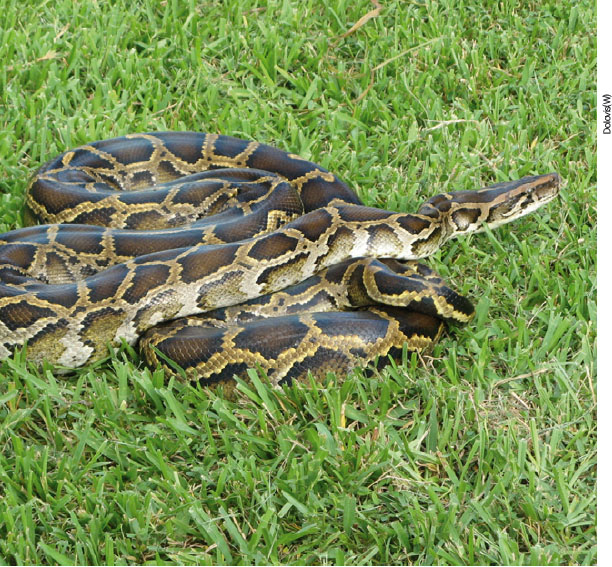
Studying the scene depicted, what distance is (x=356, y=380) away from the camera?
5566 millimetres

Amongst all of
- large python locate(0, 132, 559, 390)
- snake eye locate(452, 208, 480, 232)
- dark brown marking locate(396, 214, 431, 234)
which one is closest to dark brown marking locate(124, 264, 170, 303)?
large python locate(0, 132, 559, 390)

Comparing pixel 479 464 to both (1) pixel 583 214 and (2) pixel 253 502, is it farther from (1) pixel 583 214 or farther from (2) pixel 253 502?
(1) pixel 583 214

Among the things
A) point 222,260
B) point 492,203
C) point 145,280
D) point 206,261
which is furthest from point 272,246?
point 492,203

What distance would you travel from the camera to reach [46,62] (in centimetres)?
968

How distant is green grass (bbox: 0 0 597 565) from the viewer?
4633mm

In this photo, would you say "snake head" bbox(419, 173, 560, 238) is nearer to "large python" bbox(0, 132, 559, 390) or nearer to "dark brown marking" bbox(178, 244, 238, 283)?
"large python" bbox(0, 132, 559, 390)

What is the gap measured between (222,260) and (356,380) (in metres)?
1.54

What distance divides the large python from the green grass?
0.80 ft

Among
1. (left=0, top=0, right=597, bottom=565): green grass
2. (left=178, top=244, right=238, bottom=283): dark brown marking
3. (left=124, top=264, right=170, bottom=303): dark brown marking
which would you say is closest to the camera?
(left=0, top=0, right=597, bottom=565): green grass

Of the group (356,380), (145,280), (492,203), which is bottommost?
(492,203)

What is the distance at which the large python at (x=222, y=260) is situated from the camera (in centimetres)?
586

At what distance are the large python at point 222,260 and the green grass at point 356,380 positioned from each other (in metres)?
0.24

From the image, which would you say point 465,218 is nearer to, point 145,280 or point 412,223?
point 412,223

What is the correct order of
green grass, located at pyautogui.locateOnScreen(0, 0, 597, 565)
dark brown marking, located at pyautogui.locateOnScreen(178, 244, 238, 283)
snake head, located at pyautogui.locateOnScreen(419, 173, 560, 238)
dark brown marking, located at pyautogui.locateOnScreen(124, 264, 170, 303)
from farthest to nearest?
1. snake head, located at pyautogui.locateOnScreen(419, 173, 560, 238)
2. dark brown marking, located at pyautogui.locateOnScreen(178, 244, 238, 283)
3. dark brown marking, located at pyautogui.locateOnScreen(124, 264, 170, 303)
4. green grass, located at pyautogui.locateOnScreen(0, 0, 597, 565)
